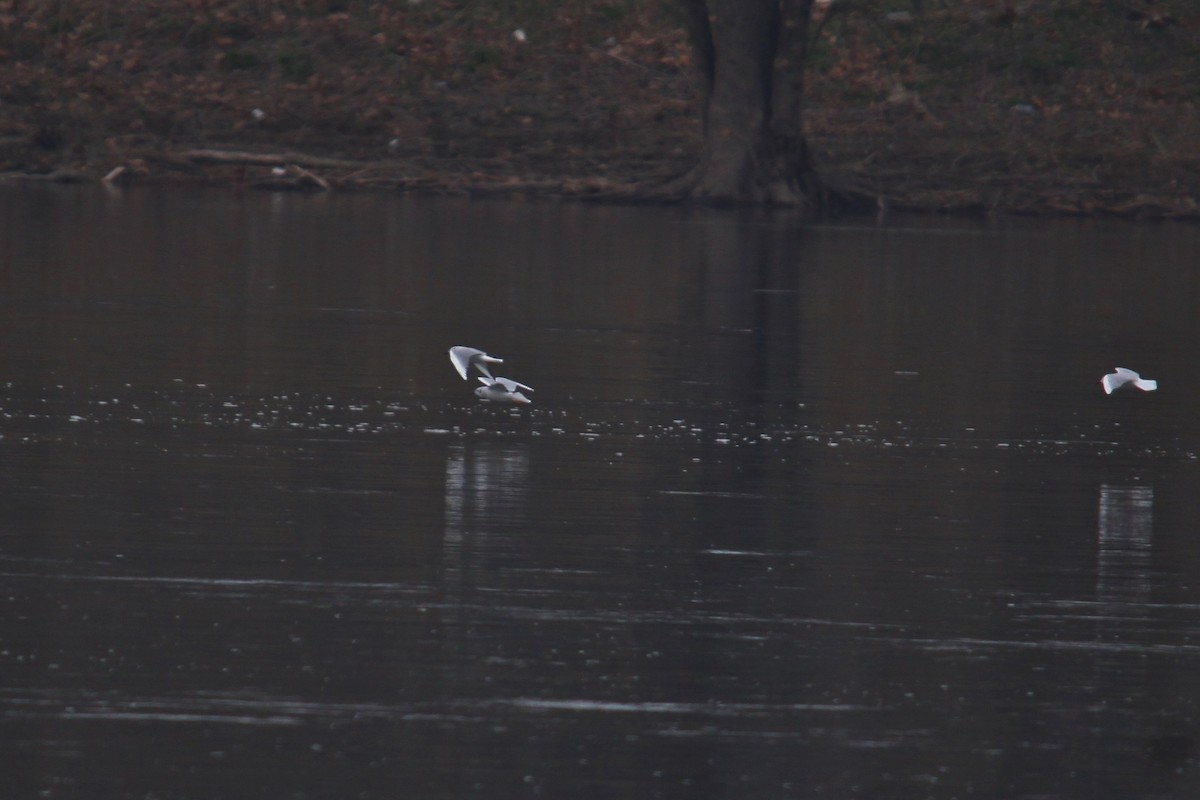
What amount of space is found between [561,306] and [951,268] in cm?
557

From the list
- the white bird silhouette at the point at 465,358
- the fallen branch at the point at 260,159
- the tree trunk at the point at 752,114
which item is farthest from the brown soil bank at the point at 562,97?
the white bird silhouette at the point at 465,358

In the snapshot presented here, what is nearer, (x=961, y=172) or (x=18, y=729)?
(x=18, y=729)

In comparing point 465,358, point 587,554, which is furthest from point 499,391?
point 587,554

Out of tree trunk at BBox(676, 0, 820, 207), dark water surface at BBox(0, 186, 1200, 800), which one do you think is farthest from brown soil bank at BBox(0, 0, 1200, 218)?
dark water surface at BBox(0, 186, 1200, 800)

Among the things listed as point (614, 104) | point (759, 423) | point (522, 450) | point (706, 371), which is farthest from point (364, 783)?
point (614, 104)

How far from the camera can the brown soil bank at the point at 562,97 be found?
95.1 feet

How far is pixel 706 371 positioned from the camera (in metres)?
11.4

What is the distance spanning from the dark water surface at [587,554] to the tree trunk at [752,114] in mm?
13925

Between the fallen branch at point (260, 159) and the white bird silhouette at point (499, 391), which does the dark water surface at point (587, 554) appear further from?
the fallen branch at point (260, 159)

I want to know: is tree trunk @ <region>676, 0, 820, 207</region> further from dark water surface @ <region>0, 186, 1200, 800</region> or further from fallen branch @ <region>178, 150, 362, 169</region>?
dark water surface @ <region>0, 186, 1200, 800</region>

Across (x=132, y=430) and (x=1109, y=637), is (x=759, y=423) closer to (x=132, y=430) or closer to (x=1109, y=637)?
(x=132, y=430)

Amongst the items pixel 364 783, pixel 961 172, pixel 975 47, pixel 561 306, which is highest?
pixel 975 47

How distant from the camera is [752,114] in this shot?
2808 centimetres

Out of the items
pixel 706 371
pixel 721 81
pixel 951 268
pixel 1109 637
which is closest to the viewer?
pixel 1109 637
